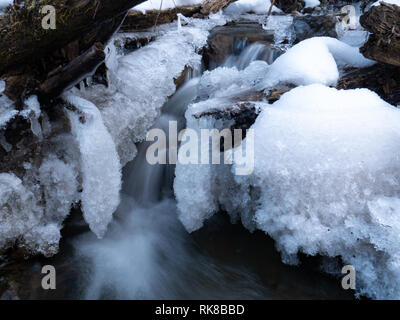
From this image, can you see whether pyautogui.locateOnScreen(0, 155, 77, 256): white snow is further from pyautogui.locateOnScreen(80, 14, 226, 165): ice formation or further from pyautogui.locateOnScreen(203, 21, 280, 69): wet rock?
pyautogui.locateOnScreen(203, 21, 280, 69): wet rock

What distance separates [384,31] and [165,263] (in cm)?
301

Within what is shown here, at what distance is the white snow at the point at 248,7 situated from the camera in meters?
8.65

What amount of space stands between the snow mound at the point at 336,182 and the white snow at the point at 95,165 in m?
1.18

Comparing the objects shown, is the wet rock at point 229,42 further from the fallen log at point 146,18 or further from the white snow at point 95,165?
the white snow at point 95,165

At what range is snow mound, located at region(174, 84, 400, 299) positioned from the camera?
7.10 feet

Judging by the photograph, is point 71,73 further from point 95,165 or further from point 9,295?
point 9,295

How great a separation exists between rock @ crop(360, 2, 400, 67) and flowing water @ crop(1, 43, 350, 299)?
83.4 inches

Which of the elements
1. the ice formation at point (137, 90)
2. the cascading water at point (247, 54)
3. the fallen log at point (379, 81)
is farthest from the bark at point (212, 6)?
the fallen log at point (379, 81)

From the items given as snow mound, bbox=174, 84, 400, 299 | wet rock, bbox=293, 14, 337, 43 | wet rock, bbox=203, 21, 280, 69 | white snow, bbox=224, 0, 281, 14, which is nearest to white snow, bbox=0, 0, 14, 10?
snow mound, bbox=174, 84, 400, 299
